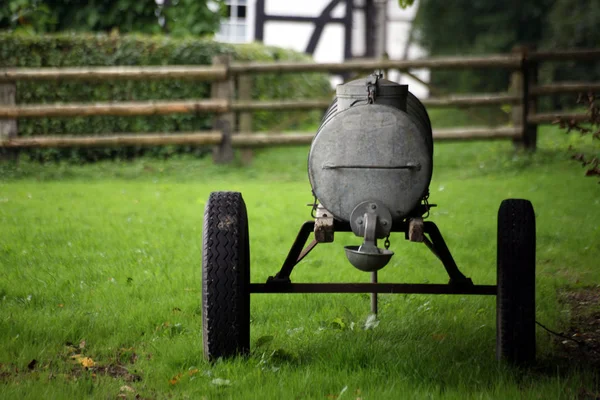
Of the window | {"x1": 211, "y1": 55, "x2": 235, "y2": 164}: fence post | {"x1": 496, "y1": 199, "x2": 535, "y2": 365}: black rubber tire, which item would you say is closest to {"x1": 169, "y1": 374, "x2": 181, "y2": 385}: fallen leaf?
{"x1": 496, "y1": 199, "x2": 535, "y2": 365}: black rubber tire

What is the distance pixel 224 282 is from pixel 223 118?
25.9ft

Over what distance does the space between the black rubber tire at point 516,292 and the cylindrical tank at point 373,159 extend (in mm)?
476

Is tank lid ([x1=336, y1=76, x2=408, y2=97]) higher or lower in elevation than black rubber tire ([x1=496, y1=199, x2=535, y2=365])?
higher

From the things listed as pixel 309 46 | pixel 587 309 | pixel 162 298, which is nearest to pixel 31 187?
pixel 162 298

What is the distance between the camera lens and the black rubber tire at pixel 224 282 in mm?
3600

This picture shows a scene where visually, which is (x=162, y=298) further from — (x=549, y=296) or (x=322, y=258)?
(x=549, y=296)

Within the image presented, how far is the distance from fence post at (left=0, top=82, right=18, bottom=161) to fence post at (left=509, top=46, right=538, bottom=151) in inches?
279

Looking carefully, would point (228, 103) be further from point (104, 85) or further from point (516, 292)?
point (516, 292)

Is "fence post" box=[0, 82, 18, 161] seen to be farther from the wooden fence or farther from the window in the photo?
the window

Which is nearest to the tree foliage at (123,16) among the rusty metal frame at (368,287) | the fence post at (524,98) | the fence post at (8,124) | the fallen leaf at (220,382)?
the fence post at (8,124)

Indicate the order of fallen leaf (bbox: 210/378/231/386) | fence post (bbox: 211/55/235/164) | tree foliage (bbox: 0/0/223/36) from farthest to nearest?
tree foliage (bbox: 0/0/223/36), fence post (bbox: 211/55/235/164), fallen leaf (bbox: 210/378/231/386)

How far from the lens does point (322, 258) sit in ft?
20.5

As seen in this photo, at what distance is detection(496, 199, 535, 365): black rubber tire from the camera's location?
3.59 metres

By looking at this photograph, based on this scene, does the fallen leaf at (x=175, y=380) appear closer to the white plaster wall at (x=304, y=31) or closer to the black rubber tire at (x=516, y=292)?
the black rubber tire at (x=516, y=292)
